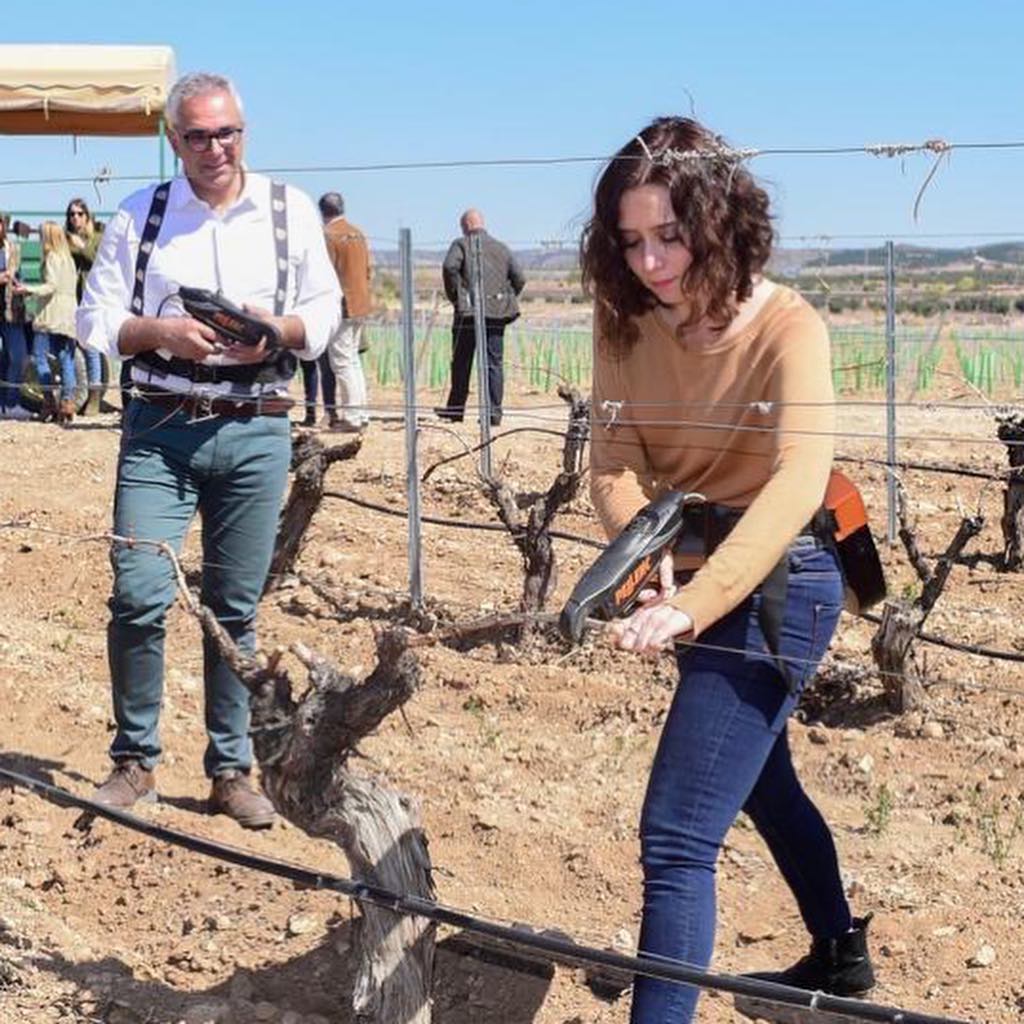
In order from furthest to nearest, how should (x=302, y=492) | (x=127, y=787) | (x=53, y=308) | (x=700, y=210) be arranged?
1. (x=53, y=308)
2. (x=302, y=492)
3. (x=127, y=787)
4. (x=700, y=210)

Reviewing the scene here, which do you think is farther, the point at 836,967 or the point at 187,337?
the point at 187,337

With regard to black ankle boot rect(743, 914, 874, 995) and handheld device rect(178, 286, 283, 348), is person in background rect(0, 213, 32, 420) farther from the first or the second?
black ankle boot rect(743, 914, 874, 995)

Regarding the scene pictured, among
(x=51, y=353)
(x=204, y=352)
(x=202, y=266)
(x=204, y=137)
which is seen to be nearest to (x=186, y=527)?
(x=204, y=352)

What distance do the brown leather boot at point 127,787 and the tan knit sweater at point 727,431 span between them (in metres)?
1.88

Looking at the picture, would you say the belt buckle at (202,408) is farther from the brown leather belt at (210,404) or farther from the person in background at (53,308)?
the person in background at (53,308)

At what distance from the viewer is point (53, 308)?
1234 centimetres

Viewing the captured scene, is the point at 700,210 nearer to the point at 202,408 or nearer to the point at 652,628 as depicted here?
the point at 652,628

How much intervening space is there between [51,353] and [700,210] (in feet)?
34.3

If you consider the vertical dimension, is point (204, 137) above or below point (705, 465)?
above

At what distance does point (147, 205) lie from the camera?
4.29m

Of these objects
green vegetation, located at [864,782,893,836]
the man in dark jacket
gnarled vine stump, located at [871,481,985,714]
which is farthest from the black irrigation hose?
the man in dark jacket

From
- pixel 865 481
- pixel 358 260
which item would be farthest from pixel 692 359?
pixel 358 260

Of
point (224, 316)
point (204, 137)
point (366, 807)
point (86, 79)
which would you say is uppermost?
point (86, 79)

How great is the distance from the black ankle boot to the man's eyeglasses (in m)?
2.14
